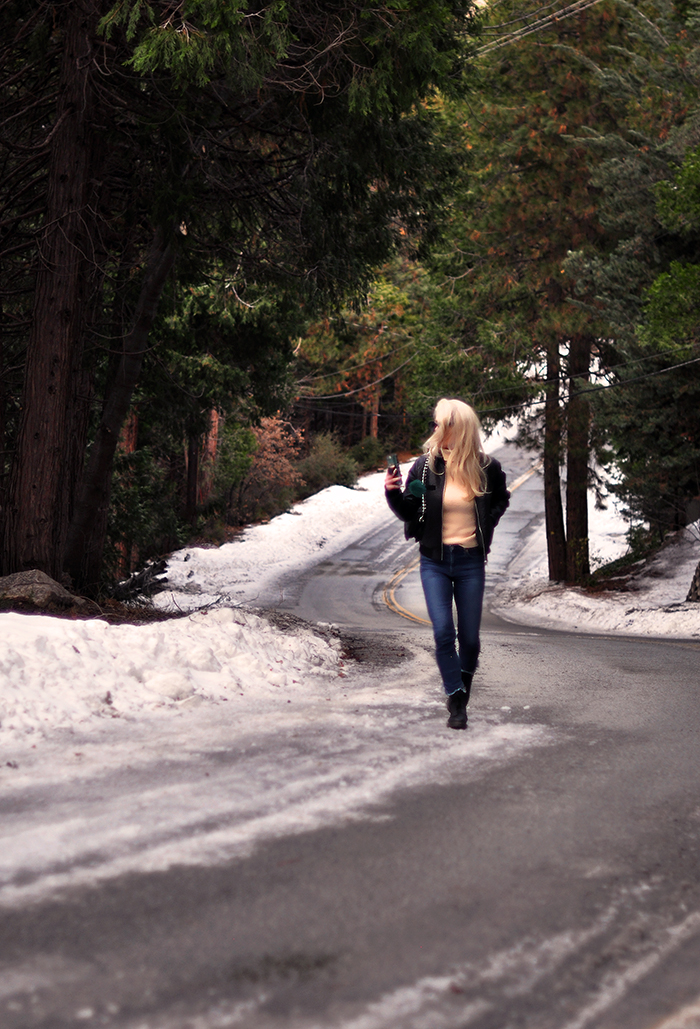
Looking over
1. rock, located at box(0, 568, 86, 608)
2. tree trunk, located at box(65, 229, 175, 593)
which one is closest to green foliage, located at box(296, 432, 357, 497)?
tree trunk, located at box(65, 229, 175, 593)

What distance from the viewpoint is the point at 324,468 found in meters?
47.4

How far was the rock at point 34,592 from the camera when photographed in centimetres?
901

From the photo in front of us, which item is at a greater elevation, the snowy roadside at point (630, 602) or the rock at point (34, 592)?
the rock at point (34, 592)

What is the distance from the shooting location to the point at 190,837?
3939 millimetres

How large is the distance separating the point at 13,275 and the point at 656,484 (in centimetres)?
1293

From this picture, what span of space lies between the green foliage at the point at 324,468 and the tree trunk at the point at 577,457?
22446 millimetres

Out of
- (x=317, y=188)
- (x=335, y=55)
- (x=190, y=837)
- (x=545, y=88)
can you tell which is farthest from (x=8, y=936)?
(x=545, y=88)

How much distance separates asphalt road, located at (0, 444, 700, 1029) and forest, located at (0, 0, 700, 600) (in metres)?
7.07

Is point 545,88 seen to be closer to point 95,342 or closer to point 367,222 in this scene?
point 367,222

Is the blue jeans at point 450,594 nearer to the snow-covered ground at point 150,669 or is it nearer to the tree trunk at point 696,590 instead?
the snow-covered ground at point 150,669

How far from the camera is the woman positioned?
19.6ft

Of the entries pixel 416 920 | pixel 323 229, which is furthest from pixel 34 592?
pixel 416 920

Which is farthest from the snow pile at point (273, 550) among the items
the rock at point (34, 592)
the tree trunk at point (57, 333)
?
the rock at point (34, 592)

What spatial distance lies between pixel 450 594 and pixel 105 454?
957 centimetres
